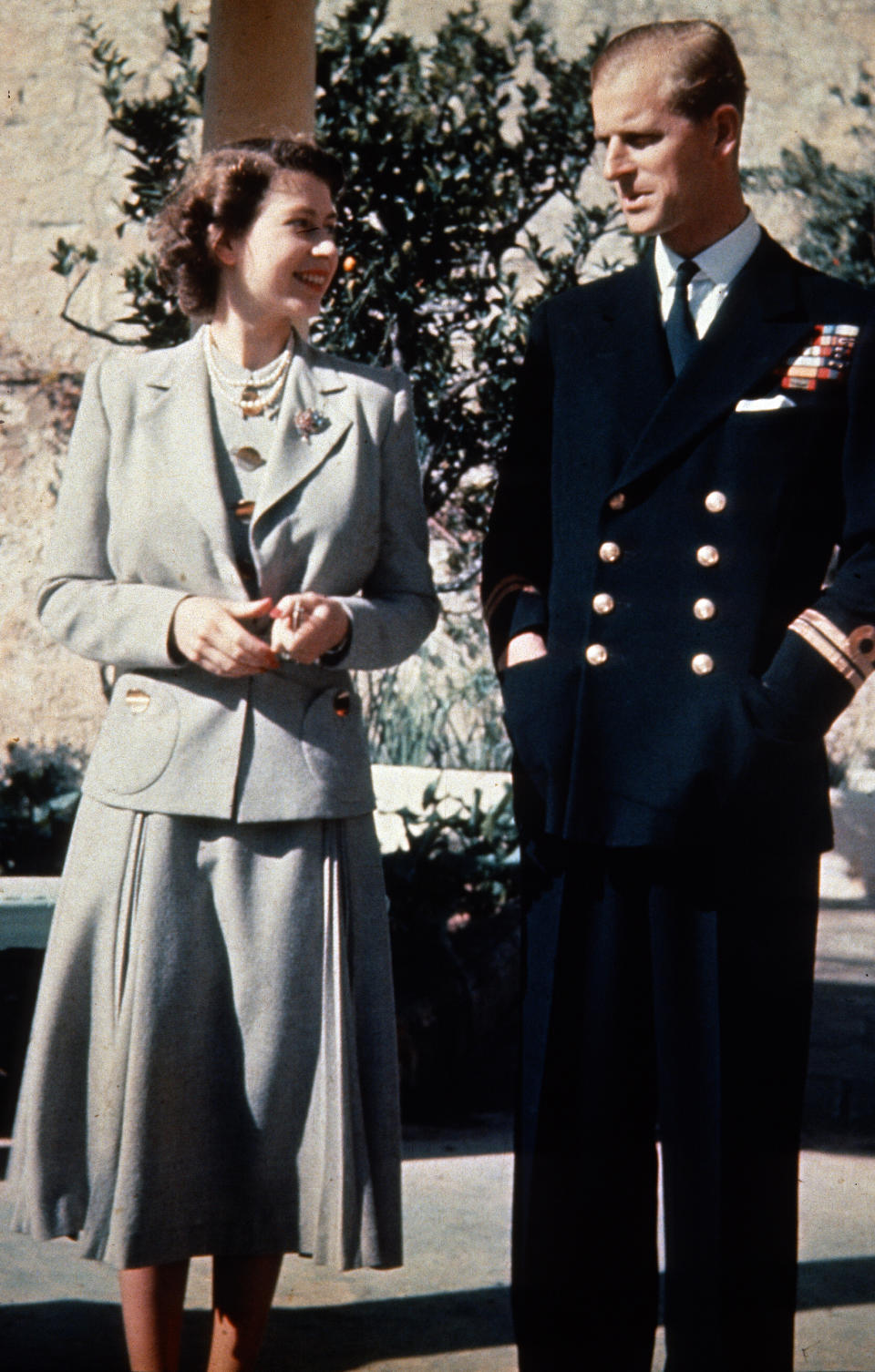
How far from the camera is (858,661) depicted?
7.06 ft

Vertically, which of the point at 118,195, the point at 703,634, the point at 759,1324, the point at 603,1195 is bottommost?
the point at 759,1324

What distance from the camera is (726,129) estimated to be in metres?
2.22

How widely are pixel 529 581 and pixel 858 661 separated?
0.54m

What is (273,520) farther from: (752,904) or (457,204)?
(457,204)

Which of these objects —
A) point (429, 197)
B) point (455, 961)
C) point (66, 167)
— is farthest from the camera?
point (66, 167)

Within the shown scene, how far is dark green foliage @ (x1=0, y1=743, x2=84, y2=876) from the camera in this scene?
5105 millimetres

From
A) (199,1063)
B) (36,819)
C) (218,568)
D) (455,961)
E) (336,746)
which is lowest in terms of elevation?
(455,961)

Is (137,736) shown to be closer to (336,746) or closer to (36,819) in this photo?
(336,746)

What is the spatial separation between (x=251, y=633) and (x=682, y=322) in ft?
2.59

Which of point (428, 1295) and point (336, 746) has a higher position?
point (336, 746)

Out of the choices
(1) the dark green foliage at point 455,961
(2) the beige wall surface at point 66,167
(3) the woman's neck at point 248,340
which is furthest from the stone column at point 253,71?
(2) the beige wall surface at point 66,167

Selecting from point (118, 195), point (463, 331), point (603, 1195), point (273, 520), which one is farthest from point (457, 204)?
point (118, 195)

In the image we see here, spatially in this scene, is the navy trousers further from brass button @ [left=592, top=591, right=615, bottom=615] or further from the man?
brass button @ [left=592, top=591, right=615, bottom=615]

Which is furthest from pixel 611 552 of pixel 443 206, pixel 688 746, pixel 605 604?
pixel 443 206
